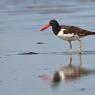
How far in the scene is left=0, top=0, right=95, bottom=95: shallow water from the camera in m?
9.63

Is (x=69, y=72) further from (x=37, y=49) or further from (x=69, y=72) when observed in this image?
(x=37, y=49)

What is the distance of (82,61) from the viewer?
11930 mm

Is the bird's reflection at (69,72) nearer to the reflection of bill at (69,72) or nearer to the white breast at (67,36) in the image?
the reflection of bill at (69,72)

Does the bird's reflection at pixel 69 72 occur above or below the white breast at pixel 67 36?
below

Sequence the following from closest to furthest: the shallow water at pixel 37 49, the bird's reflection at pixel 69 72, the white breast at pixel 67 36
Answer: the shallow water at pixel 37 49, the bird's reflection at pixel 69 72, the white breast at pixel 67 36

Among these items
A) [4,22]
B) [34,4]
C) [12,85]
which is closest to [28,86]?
[12,85]

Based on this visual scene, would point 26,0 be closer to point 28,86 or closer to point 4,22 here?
point 4,22

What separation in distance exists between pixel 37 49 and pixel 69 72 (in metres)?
2.68

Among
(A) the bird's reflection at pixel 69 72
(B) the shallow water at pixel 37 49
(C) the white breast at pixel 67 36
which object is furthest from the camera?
(C) the white breast at pixel 67 36

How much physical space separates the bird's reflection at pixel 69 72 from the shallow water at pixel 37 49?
5.4 inches

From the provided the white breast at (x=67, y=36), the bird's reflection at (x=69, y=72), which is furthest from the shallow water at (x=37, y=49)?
the white breast at (x=67, y=36)

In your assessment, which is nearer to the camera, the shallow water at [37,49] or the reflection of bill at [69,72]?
the shallow water at [37,49]

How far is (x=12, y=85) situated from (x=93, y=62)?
254 cm

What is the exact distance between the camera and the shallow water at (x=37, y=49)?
963 cm
